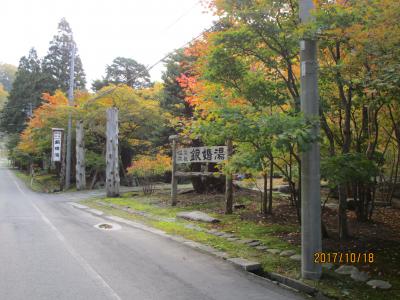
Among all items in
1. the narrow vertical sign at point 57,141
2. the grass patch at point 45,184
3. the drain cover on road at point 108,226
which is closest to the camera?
the drain cover on road at point 108,226

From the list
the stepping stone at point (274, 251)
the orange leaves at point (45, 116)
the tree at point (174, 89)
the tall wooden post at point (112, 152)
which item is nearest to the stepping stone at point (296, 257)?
the stepping stone at point (274, 251)

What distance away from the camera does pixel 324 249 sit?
23.7 ft

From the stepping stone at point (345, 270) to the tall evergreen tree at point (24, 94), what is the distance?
4249cm

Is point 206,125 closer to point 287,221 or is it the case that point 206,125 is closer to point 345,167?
point 345,167

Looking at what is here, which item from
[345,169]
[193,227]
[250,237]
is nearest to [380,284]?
[345,169]

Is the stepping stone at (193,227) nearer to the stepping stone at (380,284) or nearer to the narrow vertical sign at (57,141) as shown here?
the stepping stone at (380,284)

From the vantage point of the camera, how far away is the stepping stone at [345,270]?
601cm

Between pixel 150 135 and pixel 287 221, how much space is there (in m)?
17.7

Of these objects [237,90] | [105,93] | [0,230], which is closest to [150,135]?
[105,93]

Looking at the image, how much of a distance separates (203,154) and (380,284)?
8.69 m

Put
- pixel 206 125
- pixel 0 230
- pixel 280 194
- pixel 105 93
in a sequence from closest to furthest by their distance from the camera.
A: 1. pixel 206 125
2. pixel 0 230
3. pixel 280 194
4. pixel 105 93

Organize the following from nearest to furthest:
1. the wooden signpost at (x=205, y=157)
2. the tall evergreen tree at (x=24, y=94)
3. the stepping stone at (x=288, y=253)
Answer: the stepping stone at (x=288, y=253) < the wooden signpost at (x=205, y=157) < the tall evergreen tree at (x=24, y=94)

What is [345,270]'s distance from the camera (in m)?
6.10

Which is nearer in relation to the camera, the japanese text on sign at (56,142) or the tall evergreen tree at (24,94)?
the japanese text on sign at (56,142)
